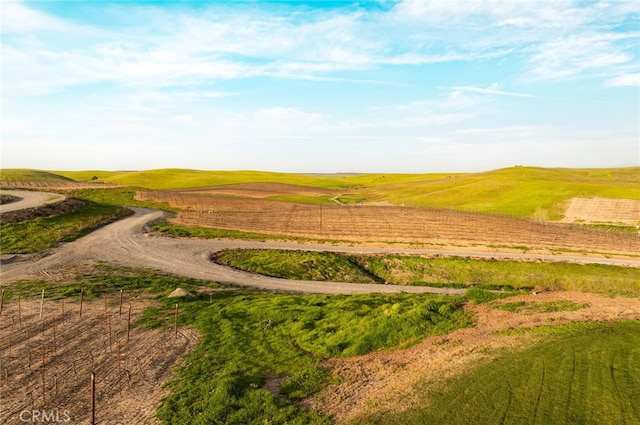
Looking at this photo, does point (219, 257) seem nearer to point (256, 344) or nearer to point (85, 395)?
point (256, 344)

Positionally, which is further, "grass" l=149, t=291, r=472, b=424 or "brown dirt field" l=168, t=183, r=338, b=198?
"brown dirt field" l=168, t=183, r=338, b=198

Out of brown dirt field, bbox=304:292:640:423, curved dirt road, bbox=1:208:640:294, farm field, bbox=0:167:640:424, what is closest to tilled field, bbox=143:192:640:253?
curved dirt road, bbox=1:208:640:294

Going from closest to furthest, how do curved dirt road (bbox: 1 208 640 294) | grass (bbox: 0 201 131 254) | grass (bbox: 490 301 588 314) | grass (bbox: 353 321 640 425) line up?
grass (bbox: 353 321 640 425) < grass (bbox: 490 301 588 314) < curved dirt road (bbox: 1 208 640 294) < grass (bbox: 0 201 131 254)

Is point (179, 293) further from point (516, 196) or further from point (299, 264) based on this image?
point (516, 196)

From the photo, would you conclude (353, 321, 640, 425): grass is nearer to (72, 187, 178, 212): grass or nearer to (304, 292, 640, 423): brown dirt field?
(304, 292, 640, 423): brown dirt field

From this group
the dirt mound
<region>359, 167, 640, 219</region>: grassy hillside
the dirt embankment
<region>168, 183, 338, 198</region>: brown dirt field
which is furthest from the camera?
<region>168, 183, 338, 198</region>: brown dirt field

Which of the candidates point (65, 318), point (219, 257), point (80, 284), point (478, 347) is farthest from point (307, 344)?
point (219, 257)
